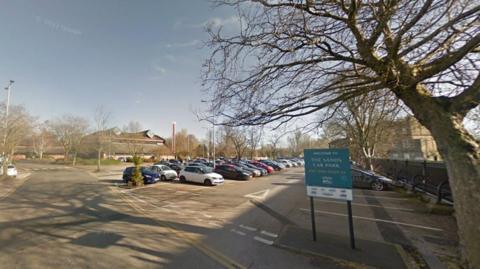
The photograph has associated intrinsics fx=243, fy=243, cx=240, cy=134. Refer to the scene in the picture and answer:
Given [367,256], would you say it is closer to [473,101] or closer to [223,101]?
[473,101]

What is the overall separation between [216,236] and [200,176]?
13.2 meters

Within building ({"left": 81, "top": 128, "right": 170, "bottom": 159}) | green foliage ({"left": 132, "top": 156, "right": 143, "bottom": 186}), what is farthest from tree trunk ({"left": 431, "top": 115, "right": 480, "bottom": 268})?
building ({"left": 81, "top": 128, "right": 170, "bottom": 159})

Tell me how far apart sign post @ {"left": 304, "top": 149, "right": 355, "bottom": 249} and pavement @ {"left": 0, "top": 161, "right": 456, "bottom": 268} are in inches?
38.3

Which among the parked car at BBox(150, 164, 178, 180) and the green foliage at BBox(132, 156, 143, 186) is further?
the parked car at BBox(150, 164, 178, 180)

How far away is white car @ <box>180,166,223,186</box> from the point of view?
1925 centimetres

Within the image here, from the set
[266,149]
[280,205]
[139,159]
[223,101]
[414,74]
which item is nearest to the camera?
[414,74]

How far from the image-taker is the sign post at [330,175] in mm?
6037

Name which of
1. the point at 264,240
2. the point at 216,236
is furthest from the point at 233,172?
the point at 264,240

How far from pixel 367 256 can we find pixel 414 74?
158 inches

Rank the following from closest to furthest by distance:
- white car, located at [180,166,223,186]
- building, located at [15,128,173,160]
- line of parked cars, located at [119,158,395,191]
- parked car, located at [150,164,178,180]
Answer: line of parked cars, located at [119,158,395,191] → white car, located at [180,166,223,186] → parked car, located at [150,164,178,180] → building, located at [15,128,173,160]

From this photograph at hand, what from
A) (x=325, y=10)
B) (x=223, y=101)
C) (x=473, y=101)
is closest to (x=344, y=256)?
(x=473, y=101)

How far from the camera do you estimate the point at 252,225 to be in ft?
26.0

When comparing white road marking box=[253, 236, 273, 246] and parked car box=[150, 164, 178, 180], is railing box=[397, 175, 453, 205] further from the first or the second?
parked car box=[150, 164, 178, 180]

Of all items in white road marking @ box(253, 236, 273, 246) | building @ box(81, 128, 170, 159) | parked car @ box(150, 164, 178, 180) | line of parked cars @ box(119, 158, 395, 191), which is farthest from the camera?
building @ box(81, 128, 170, 159)
